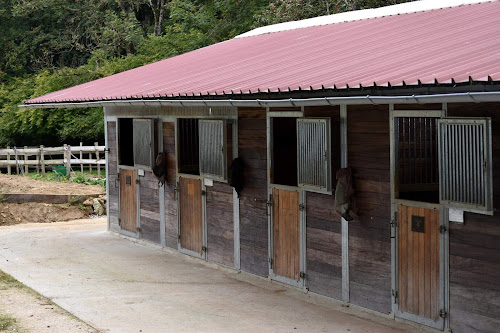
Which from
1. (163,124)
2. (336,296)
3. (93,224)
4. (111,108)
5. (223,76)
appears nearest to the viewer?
(336,296)

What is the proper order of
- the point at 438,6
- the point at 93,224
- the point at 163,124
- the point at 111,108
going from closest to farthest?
the point at 438,6
the point at 163,124
the point at 111,108
the point at 93,224

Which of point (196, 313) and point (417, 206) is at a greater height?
point (417, 206)

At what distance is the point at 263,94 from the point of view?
8.09 meters

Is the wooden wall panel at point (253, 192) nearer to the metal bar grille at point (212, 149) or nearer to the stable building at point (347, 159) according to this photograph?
the stable building at point (347, 159)

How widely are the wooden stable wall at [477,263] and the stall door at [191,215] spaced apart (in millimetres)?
4948

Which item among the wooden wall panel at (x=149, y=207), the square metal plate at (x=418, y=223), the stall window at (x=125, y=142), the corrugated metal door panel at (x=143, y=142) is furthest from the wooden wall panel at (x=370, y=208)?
the stall window at (x=125, y=142)

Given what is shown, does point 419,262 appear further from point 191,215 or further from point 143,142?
point 143,142

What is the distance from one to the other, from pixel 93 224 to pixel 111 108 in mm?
3050

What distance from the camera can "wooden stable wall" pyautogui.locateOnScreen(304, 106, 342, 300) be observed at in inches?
329

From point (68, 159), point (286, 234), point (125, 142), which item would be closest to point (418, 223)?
point (286, 234)

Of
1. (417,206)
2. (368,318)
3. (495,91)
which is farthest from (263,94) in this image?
(495,91)

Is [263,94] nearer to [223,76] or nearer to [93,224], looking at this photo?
[223,76]

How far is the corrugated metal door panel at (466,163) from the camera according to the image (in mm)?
6402

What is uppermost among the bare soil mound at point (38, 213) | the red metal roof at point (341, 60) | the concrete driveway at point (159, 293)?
the red metal roof at point (341, 60)
